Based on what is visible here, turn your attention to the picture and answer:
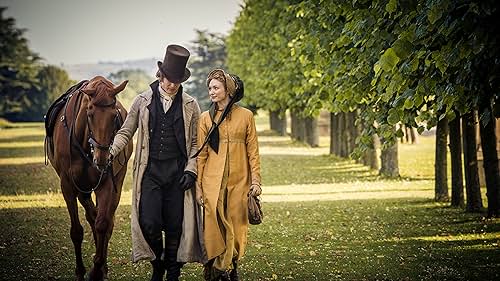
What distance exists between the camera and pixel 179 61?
8.86 metres

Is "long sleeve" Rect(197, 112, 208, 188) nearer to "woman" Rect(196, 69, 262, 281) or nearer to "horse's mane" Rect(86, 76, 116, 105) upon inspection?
"woman" Rect(196, 69, 262, 281)

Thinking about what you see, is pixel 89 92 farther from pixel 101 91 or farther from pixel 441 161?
pixel 441 161

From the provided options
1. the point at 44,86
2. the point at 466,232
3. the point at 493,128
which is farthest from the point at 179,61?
the point at 44,86

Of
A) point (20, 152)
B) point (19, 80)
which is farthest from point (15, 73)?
point (20, 152)

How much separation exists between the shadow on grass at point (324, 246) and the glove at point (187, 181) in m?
1.86

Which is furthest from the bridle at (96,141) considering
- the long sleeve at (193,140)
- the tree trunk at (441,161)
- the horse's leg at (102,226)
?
the tree trunk at (441,161)

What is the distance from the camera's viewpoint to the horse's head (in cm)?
931

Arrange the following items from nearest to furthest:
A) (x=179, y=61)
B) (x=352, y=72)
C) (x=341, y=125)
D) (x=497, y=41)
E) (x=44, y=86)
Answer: (x=497, y=41) < (x=179, y=61) < (x=352, y=72) < (x=341, y=125) < (x=44, y=86)

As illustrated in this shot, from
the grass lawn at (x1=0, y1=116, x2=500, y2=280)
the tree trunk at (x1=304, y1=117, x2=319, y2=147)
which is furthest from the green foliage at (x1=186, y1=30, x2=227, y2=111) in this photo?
the grass lawn at (x1=0, y1=116, x2=500, y2=280)

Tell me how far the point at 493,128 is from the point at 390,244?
3978 mm

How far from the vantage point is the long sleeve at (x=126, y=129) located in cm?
893

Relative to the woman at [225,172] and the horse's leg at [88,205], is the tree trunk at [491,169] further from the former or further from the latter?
the horse's leg at [88,205]

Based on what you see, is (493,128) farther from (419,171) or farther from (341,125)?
(341,125)

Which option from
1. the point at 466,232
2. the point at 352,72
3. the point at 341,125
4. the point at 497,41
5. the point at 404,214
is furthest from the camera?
the point at 341,125
